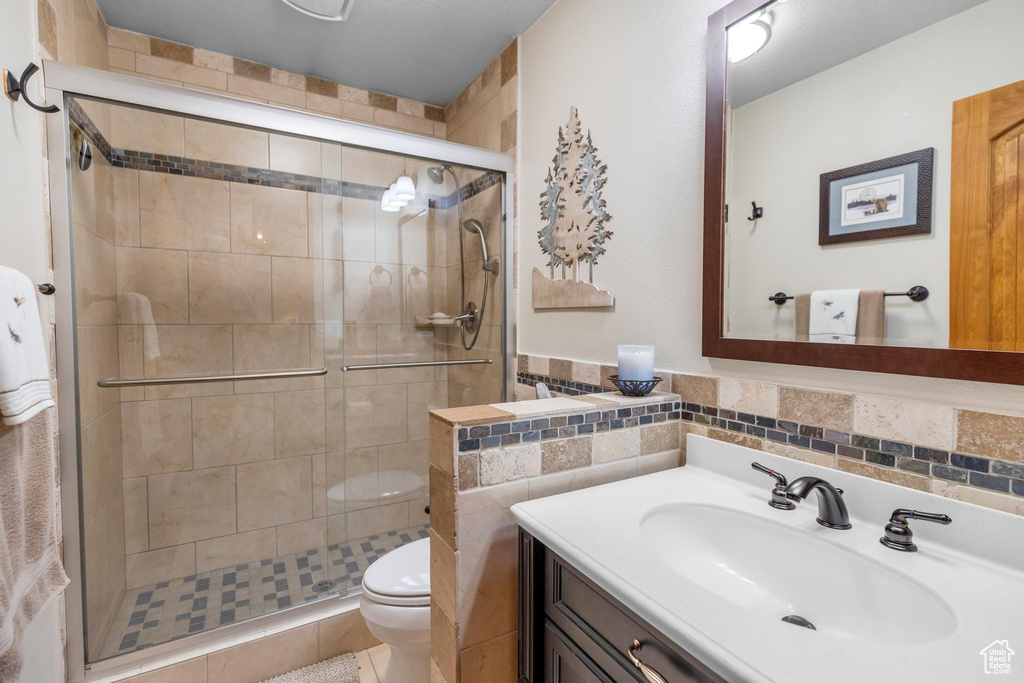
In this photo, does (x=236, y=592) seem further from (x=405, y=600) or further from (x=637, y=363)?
(x=637, y=363)

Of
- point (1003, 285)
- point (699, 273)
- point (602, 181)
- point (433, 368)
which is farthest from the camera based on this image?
point (433, 368)

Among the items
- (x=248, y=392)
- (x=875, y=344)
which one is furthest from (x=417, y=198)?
(x=875, y=344)

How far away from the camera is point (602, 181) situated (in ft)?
4.93

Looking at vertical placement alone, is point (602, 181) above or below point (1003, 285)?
above

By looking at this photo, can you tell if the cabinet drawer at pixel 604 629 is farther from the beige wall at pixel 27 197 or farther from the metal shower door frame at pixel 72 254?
the metal shower door frame at pixel 72 254

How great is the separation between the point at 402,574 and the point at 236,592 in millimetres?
786

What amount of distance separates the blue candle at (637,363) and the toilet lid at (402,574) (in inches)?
35.8

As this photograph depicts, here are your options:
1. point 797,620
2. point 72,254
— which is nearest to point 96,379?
point 72,254

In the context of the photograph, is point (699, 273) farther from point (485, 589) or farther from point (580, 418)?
point (485, 589)

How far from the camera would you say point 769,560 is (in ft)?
2.79

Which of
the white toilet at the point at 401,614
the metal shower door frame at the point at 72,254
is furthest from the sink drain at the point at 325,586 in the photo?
the white toilet at the point at 401,614

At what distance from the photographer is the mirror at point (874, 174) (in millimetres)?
714

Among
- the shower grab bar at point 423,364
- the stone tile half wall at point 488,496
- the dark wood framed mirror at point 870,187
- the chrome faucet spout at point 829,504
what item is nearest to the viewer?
the dark wood framed mirror at point 870,187

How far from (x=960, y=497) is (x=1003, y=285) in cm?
36
